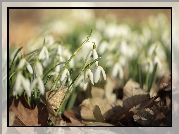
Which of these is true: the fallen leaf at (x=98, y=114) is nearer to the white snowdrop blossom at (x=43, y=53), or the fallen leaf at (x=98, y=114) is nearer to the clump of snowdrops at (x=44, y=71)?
the clump of snowdrops at (x=44, y=71)

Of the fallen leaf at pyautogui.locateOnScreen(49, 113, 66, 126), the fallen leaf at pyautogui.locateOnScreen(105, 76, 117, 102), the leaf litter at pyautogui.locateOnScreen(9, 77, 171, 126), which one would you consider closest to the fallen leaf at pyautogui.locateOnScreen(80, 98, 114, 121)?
the leaf litter at pyautogui.locateOnScreen(9, 77, 171, 126)

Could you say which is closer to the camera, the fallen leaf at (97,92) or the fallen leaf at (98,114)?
the fallen leaf at (98,114)

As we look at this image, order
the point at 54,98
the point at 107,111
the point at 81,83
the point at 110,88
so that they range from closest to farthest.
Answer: the point at 54,98
the point at 107,111
the point at 81,83
the point at 110,88

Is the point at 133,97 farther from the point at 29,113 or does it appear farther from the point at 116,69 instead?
the point at 29,113

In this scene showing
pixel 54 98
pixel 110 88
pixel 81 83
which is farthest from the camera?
pixel 110 88

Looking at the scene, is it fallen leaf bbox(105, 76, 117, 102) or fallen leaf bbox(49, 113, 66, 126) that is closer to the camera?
fallen leaf bbox(49, 113, 66, 126)

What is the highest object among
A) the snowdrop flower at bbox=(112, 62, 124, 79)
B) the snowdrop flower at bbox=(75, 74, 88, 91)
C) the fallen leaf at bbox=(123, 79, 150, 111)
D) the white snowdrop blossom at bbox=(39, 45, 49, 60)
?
the white snowdrop blossom at bbox=(39, 45, 49, 60)

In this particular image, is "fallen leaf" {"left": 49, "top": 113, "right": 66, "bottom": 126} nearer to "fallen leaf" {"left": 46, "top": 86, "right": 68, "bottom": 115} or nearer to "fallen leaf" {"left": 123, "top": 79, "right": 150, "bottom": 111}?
"fallen leaf" {"left": 46, "top": 86, "right": 68, "bottom": 115}

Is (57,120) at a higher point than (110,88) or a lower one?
lower

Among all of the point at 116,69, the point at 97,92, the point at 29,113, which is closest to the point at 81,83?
the point at 97,92

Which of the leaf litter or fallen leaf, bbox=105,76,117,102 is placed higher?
fallen leaf, bbox=105,76,117,102

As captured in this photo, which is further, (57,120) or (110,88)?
(110,88)

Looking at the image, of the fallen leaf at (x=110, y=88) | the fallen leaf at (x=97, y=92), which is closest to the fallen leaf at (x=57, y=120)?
the fallen leaf at (x=97, y=92)
